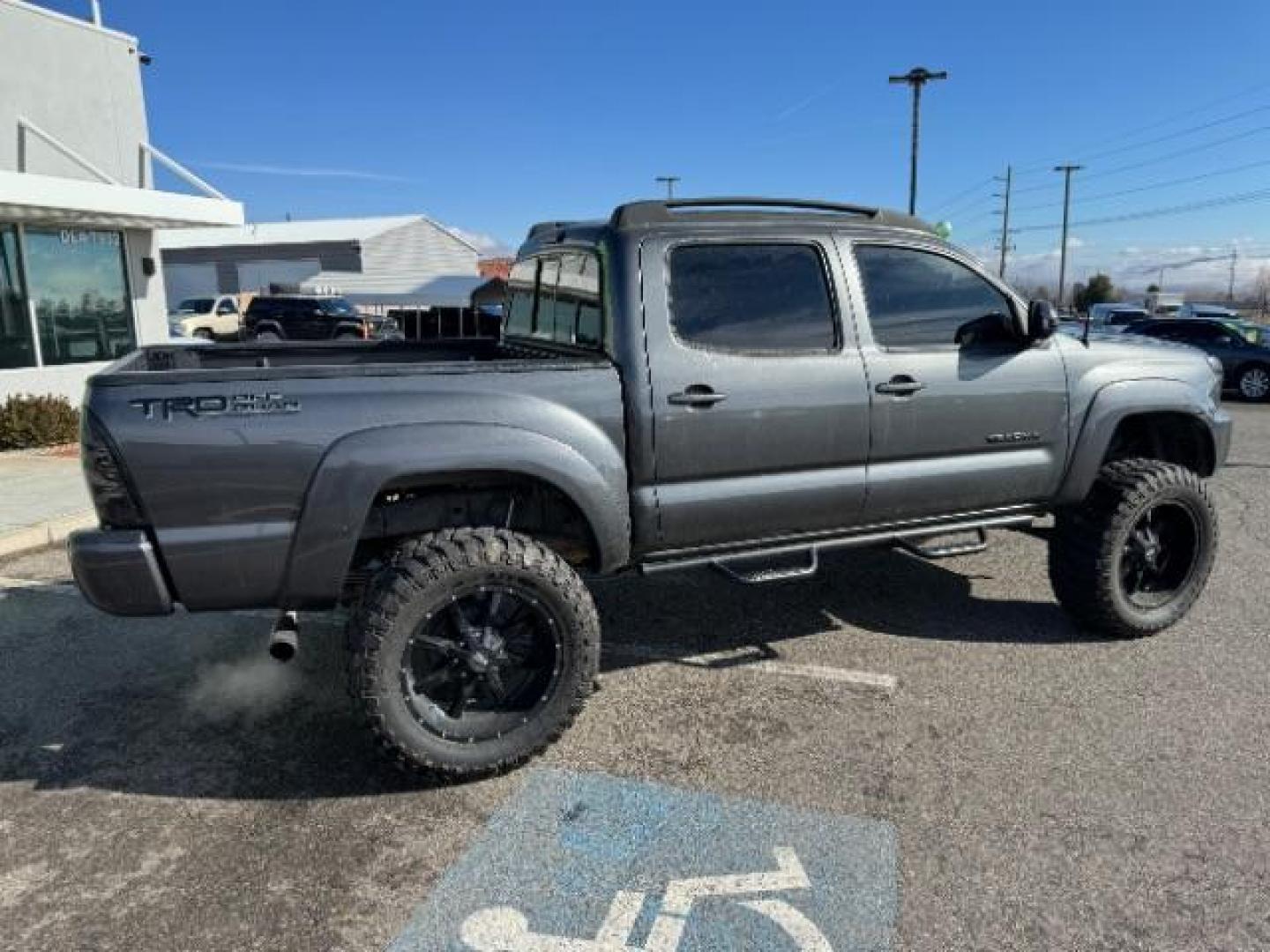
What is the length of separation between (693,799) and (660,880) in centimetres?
47

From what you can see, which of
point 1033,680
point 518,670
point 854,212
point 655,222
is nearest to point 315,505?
point 518,670

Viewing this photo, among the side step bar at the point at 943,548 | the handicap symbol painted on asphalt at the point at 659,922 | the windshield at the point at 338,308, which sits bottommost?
the handicap symbol painted on asphalt at the point at 659,922

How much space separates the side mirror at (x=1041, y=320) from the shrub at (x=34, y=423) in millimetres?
9981

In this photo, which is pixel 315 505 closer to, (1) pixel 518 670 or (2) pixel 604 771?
(1) pixel 518 670

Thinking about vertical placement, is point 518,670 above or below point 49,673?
above

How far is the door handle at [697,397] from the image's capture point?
3.45 m

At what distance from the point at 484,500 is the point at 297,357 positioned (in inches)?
73.6

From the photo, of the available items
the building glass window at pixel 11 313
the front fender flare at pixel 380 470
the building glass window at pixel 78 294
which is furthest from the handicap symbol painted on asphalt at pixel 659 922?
the building glass window at pixel 78 294

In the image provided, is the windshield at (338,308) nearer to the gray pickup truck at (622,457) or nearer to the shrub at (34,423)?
the shrub at (34,423)

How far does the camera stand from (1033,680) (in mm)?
4066

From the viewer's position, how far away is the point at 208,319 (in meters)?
30.4

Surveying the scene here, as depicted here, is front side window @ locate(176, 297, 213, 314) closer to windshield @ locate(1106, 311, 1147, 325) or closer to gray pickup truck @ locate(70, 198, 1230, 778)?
windshield @ locate(1106, 311, 1147, 325)

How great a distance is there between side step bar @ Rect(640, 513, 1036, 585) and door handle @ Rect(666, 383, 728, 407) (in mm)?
654

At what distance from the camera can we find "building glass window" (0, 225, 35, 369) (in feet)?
36.4
